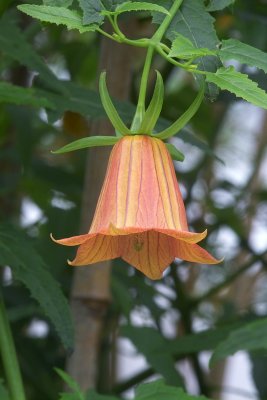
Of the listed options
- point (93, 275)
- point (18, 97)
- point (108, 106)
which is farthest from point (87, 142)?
point (93, 275)

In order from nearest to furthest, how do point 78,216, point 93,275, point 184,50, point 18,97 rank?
point 184,50, point 18,97, point 93,275, point 78,216

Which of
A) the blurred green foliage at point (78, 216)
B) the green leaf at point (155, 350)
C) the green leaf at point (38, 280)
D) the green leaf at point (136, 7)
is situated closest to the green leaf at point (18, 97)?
the blurred green foliage at point (78, 216)

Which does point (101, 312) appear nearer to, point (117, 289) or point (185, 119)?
point (117, 289)

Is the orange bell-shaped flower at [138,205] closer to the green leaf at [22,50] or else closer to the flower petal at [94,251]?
the flower petal at [94,251]

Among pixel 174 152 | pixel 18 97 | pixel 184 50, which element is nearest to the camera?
pixel 184 50

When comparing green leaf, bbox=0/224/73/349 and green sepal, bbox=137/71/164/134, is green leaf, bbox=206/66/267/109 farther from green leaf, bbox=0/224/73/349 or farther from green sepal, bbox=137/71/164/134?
green leaf, bbox=0/224/73/349

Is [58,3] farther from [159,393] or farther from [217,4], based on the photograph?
[159,393]
